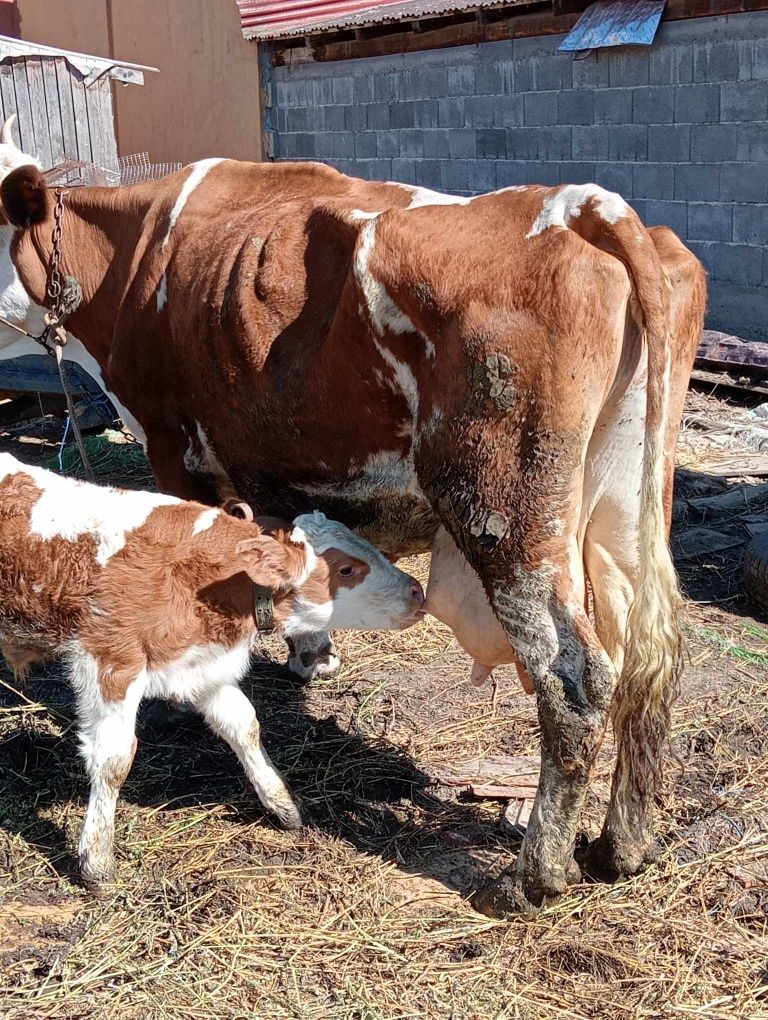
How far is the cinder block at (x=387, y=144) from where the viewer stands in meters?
12.5

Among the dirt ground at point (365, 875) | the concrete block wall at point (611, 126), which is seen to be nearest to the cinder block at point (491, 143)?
the concrete block wall at point (611, 126)

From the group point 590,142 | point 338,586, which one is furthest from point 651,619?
point 590,142

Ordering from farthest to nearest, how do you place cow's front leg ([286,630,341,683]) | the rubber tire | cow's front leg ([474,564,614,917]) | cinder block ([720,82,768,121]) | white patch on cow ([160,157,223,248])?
cinder block ([720,82,768,121]) < the rubber tire < cow's front leg ([286,630,341,683]) < white patch on cow ([160,157,223,248]) < cow's front leg ([474,564,614,917])

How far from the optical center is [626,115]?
405 inches

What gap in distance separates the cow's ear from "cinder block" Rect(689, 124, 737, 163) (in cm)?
652

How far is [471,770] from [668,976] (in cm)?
121

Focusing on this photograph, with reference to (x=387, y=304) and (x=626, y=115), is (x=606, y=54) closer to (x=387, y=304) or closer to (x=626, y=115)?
(x=626, y=115)

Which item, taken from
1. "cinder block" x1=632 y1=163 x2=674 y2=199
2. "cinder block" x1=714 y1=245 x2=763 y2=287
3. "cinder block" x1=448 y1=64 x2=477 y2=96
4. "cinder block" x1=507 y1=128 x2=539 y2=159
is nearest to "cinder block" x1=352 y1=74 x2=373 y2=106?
"cinder block" x1=448 y1=64 x2=477 y2=96

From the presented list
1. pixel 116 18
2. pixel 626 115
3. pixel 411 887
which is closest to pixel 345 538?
pixel 411 887

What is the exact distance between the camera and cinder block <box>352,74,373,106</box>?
41.5 feet

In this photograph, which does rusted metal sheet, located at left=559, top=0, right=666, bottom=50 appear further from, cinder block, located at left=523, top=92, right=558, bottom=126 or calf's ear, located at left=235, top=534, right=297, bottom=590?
calf's ear, located at left=235, top=534, right=297, bottom=590

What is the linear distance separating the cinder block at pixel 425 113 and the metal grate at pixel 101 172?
3028 millimetres

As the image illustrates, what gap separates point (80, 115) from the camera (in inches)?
344

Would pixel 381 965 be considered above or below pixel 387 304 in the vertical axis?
below
